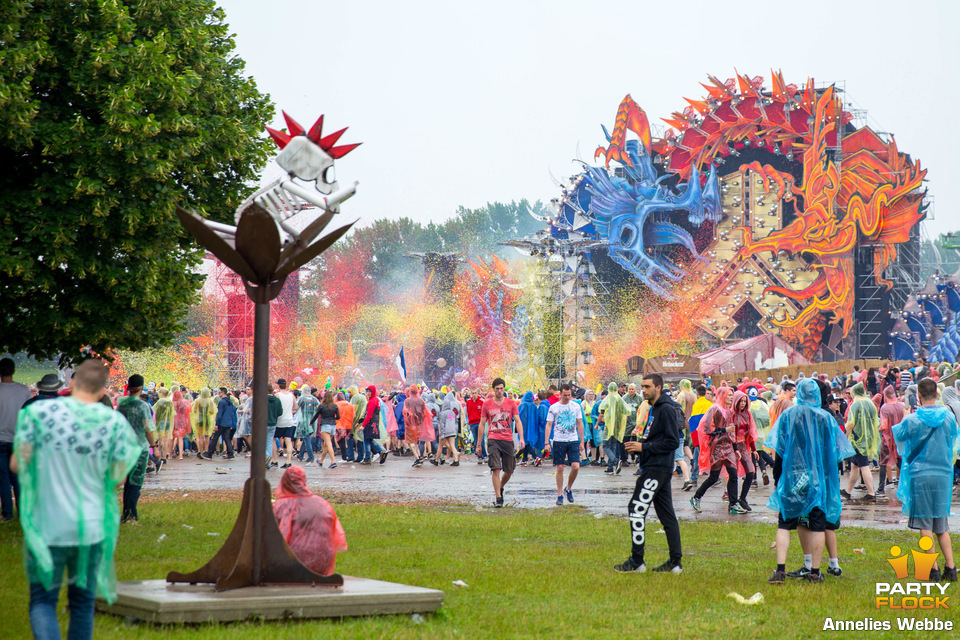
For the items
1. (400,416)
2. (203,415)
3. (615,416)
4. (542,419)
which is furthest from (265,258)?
(400,416)

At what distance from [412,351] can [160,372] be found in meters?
22.4

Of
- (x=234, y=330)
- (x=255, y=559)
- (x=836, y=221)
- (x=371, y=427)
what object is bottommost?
(x=255, y=559)

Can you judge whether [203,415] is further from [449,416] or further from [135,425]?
[135,425]

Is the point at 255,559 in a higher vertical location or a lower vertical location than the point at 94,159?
lower

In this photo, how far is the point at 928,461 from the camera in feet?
27.8

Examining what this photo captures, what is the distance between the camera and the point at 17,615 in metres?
6.79

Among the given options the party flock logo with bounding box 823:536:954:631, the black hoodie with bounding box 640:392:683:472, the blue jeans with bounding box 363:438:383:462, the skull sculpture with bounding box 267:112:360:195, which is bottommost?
the party flock logo with bounding box 823:536:954:631

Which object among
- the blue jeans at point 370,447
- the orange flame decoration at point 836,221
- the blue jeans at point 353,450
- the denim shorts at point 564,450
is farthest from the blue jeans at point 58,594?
the orange flame decoration at point 836,221

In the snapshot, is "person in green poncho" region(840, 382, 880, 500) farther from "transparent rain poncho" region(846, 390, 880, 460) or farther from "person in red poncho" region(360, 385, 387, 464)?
"person in red poncho" region(360, 385, 387, 464)

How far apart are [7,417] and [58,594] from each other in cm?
702

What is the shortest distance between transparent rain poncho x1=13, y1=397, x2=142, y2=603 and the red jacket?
20882 millimetres

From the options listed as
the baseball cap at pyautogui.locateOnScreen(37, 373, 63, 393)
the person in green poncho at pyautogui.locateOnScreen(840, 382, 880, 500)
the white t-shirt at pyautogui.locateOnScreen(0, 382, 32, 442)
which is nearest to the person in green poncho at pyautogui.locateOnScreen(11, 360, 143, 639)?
the white t-shirt at pyautogui.locateOnScreen(0, 382, 32, 442)

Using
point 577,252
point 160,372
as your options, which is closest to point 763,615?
point 577,252

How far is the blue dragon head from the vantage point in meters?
51.6
